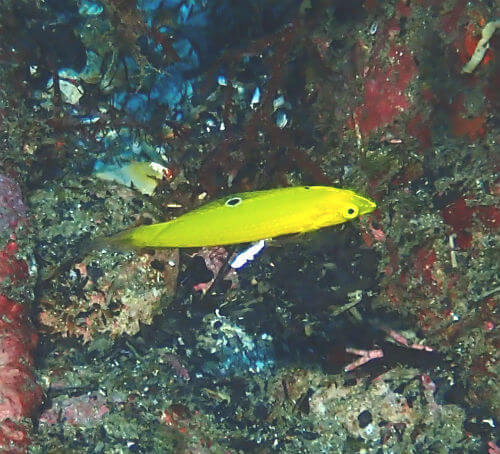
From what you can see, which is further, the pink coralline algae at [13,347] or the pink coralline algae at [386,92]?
the pink coralline algae at [386,92]

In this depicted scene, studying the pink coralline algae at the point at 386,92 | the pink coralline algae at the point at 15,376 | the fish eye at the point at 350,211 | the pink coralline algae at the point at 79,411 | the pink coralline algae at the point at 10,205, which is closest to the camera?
the fish eye at the point at 350,211

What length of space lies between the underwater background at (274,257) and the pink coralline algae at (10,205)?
2cm

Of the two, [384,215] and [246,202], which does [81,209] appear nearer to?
[246,202]

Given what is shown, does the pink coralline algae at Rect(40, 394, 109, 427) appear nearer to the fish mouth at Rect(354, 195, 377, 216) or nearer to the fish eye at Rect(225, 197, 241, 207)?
the fish eye at Rect(225, 197, 241, 207)

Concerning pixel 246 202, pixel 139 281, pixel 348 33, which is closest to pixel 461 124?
pixel 348 33

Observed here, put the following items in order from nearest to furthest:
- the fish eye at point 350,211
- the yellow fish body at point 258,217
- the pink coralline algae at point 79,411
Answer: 1. the yellow fish body at point 258,217
2. the fish eye at point 350,211
3. the pink coralline algae at point 79,411

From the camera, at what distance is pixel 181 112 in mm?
5109

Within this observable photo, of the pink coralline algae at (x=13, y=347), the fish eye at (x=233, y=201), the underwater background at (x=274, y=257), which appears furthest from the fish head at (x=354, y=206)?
the pink coralline algae at (x=13, y=347)

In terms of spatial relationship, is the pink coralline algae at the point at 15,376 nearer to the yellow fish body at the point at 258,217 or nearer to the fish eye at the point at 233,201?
the yellow fish body at the point at 258,217

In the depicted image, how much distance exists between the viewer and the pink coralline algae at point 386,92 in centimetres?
389

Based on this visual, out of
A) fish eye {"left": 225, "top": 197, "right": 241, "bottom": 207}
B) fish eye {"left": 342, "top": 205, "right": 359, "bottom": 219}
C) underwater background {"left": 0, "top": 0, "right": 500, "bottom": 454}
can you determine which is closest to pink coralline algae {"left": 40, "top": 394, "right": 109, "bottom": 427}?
underwater background {"left": 0, "top": 0, "right": 500, "bottom": 454}

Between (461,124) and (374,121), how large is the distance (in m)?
0.66

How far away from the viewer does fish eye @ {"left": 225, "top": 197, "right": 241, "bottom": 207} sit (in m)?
2.38

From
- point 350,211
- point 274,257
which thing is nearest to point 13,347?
point 274,257
